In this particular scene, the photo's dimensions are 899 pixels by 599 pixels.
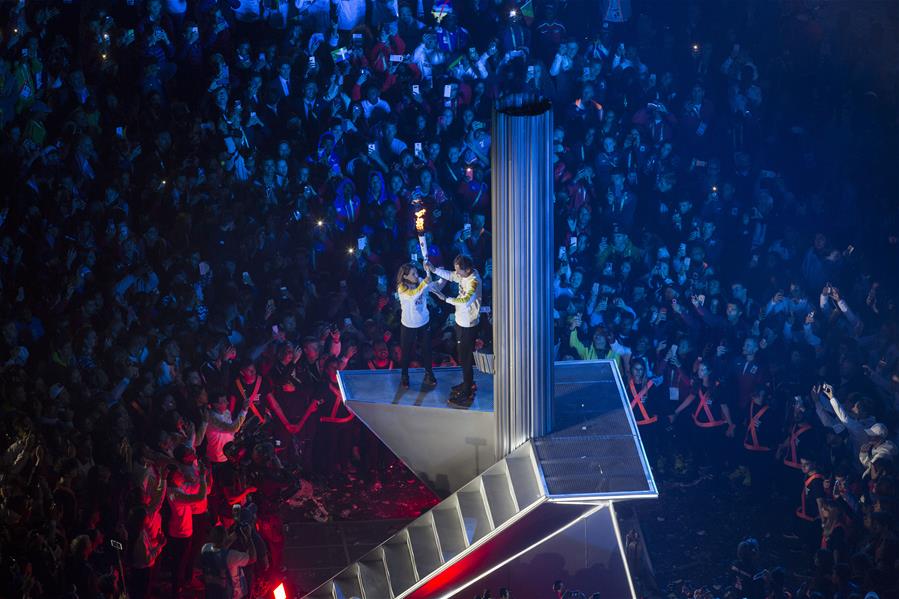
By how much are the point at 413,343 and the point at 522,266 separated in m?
1.91

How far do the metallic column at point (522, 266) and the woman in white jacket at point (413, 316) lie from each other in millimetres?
1335

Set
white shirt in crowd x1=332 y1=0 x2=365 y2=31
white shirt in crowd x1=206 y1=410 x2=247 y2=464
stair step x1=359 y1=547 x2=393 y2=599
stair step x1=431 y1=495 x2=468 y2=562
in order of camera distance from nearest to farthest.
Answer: stair step x1=431 y1=495 x2=468 y2=562
stair step x1=359 y1=547 x2=393 y2=599
white shirt in crowd x1=206 y1=410 x2=247 y2=464
white shirt in crowd x1=332 y1=0 x2=365 y2=31

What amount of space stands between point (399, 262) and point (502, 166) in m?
3.82

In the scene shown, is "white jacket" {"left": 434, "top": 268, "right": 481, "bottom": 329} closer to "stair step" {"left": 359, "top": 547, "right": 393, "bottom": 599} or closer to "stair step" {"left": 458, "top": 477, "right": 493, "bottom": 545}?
"stair step" {"left": 458, "top": 477, "right": 493, "bottom": 545}

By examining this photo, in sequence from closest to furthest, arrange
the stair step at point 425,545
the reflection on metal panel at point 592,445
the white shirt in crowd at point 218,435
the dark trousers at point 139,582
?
the reflection on metal panel at point 592,445
the stair step at point 425,545
the dark trousers at point 139,582
the white shirt in crowd at point 218,435

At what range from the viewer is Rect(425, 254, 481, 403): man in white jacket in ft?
33.1

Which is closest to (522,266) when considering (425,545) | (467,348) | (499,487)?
(467,348)

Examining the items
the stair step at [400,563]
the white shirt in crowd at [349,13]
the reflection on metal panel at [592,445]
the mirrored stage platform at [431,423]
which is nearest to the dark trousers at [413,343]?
the mirrored stage platform at [431,423]

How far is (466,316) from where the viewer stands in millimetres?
10172

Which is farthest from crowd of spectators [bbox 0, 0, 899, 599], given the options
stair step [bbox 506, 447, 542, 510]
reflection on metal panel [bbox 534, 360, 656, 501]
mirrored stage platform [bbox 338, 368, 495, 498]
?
stair step [bbox 506, 447, 542, 510]

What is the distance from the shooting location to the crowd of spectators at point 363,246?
10.5 meters

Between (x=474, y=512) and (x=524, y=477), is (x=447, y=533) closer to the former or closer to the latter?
(x=474, y=512)

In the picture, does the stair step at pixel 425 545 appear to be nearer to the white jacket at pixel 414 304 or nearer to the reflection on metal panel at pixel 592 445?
the reflection on metal panel at pixel 592 445

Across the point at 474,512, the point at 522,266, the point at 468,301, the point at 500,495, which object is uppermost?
the point at 522,266
